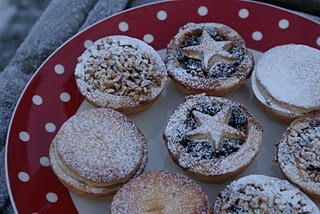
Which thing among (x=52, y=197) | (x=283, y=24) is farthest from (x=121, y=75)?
(x=283, y=24)

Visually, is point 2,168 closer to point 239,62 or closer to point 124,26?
point 124,26

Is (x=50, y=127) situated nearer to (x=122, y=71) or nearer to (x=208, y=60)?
(x=122, y=71)

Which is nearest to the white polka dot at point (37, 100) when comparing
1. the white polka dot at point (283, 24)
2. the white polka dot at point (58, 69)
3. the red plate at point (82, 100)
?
the red plate at point (82, 100)

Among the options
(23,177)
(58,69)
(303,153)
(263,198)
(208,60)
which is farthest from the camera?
(58,69)

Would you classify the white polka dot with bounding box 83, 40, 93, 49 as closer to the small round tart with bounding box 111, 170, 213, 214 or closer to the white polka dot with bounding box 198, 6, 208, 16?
the white polka dot with bounding box 198, 6, 208, 16

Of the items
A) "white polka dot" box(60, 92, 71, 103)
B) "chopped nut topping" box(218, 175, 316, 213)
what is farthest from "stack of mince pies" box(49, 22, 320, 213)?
"white polka dot" box(60, 92, 71, 103)

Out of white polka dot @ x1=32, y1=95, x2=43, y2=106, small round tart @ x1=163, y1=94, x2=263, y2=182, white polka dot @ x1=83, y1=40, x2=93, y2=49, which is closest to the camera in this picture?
small round tart @ x1=163, y1=94, x2=263, y2=182
